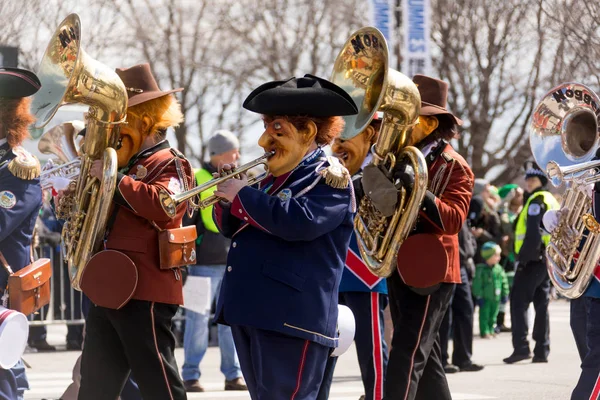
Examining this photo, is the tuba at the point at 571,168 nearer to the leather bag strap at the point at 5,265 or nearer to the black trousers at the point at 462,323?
the leather bag strap at the point at 5,265

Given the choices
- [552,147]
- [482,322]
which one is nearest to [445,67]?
[482,322]

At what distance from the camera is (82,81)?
17.5 feet

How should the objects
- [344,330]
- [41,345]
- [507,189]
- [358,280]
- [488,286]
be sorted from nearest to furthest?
[344,330], [358,280], [41,345], [488,286], [507,189]

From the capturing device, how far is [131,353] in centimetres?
544

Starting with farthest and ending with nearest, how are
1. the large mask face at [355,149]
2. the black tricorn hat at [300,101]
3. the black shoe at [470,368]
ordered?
the black shoe at [470,368]
the large mask face at [355,149]
the black tricorn hat at [300,101]

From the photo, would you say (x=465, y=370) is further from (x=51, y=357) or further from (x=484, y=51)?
(x=484, y=51)

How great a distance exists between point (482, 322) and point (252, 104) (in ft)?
30.0

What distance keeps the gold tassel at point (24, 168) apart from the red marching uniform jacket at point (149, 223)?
0.87 m

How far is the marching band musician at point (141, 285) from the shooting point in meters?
5.43

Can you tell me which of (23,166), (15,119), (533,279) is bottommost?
(533,279)

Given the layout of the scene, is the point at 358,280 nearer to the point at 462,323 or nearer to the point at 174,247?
the point at 174,247

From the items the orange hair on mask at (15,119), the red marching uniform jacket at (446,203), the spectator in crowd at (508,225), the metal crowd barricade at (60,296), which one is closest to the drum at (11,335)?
the orange hair on mask at (15,119)

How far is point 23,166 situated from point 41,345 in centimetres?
605

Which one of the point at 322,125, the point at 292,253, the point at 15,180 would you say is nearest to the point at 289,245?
the point at 292,253
